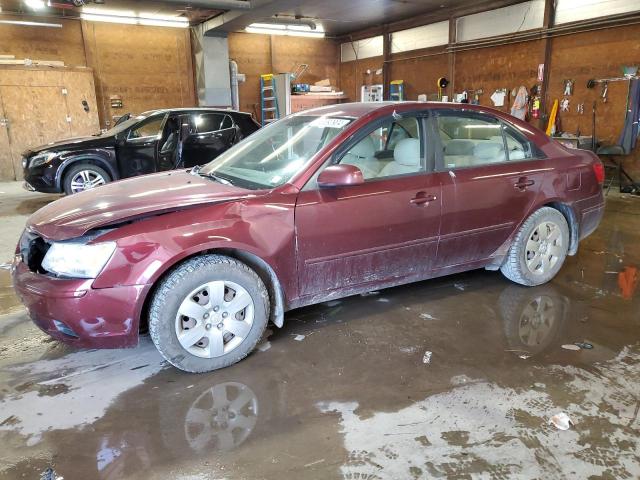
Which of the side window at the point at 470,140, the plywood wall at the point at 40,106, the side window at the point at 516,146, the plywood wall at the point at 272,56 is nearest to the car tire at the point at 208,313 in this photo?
the side window at the point at 470,140

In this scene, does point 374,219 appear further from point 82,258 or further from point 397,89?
point 397,89

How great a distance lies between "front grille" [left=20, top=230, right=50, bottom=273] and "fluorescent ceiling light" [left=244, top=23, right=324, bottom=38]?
11763 millimetres

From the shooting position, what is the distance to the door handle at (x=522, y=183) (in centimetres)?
357

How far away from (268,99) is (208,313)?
1188 cm

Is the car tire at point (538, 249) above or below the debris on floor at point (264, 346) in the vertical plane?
above

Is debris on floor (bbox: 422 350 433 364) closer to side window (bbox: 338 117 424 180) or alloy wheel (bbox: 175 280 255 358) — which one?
alloy wheel (bbox: 175 280 255 358)

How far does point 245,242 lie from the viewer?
8.64 feet

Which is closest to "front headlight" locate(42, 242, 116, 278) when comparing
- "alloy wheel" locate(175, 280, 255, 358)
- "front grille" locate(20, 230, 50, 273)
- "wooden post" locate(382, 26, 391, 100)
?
"front grille" locate(20, 230, 50, 273)

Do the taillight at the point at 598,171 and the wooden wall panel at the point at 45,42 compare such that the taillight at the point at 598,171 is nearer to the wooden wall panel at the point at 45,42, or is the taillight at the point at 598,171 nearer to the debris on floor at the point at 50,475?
the debris on floor at the point at 50,475

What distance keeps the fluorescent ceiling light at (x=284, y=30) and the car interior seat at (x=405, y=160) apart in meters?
11.0

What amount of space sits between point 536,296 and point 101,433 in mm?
3146

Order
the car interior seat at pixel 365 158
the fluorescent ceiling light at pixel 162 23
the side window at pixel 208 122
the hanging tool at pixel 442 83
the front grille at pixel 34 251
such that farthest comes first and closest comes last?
1. the fluorescent ceiling light at pixel 162 23
2. the hanging tool at pixel 442 83
3. the side window at pixel 208 122
4. the car interior seat at pixel 365 158
5. the front grille at pixel 34 251

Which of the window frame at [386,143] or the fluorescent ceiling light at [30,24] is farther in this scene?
the fluorescent ceiling light at [30,24]

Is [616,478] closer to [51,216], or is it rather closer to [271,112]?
[51,216]
